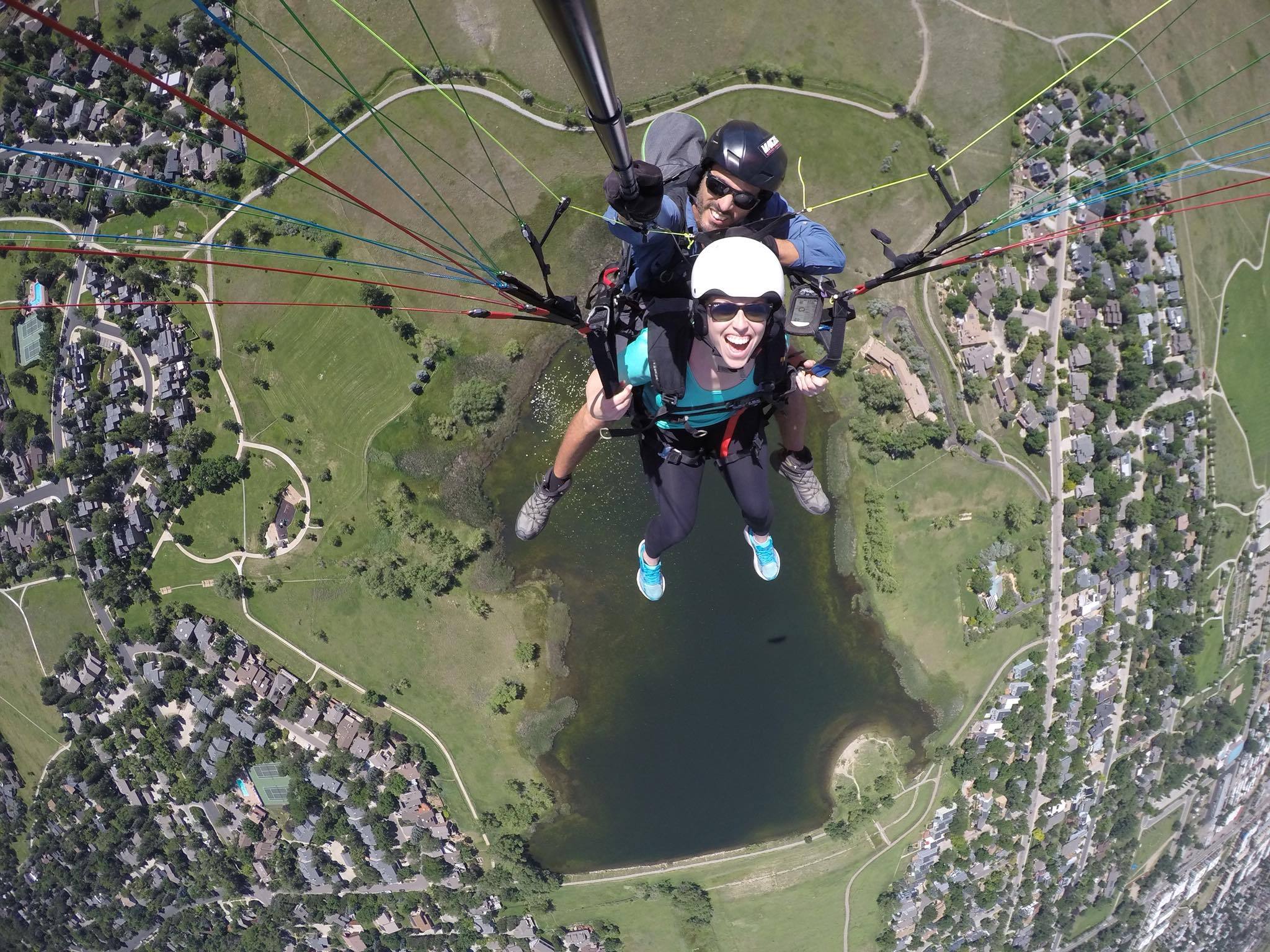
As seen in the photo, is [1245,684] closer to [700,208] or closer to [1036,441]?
[1036,441]

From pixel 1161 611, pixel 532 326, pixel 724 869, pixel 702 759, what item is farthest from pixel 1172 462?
pixel 532 326

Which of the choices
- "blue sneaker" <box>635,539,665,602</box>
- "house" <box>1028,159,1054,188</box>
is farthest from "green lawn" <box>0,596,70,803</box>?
"house" <box>1028,159,1054,188</box>

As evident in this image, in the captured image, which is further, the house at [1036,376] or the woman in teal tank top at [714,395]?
the house at [1036,376]

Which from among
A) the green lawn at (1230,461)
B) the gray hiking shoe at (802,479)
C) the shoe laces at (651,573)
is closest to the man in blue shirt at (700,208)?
the gray hiking shoe at (802,479)

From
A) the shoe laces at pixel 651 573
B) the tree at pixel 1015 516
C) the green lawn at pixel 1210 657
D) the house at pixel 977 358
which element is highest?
the house at pixel 977 358

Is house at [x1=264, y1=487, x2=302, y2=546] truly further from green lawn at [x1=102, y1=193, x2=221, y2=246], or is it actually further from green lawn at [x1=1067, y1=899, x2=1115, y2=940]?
green lawn at [x1=1067, y1=899, x2=1115, y2=940]

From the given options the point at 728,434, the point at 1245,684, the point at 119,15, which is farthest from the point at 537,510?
the point at 1245,684

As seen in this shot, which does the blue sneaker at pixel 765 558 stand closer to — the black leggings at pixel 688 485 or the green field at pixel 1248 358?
the black leggings at pixel 688 485
